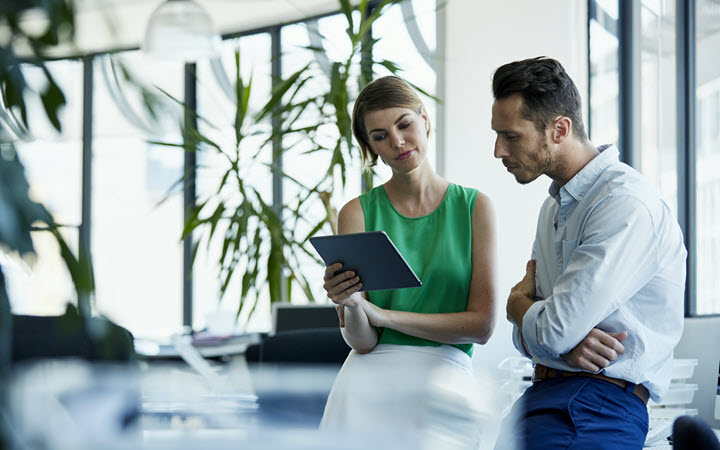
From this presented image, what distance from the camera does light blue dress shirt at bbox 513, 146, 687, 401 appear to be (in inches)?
59.7

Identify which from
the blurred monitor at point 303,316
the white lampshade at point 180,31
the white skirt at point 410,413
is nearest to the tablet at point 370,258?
the white skirt at point 410,413

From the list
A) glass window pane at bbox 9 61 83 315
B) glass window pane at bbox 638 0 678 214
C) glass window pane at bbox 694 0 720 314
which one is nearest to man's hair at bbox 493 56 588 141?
glass window pane at bbox 9 61 83 315

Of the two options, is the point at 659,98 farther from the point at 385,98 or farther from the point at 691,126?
the point at 385,98

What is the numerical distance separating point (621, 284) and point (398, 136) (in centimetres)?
67

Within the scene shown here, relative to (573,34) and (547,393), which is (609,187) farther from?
(573,34)

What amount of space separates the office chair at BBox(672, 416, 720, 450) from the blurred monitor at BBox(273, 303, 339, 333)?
2.74 meters

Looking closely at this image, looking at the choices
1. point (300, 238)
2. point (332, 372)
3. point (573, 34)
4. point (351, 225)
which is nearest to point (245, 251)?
point (300, 238)

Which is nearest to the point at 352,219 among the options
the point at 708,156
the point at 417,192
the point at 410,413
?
the point at 417,192

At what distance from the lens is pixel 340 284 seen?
69.3 inches

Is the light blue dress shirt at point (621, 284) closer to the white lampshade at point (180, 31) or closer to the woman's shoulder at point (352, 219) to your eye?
the woman's shoulder at point (352, 219)

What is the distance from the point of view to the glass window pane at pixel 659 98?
368 cm

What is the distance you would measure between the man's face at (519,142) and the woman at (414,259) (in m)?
0.24

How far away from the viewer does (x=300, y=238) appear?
4688 millimetres

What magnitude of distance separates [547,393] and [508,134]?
56cm
